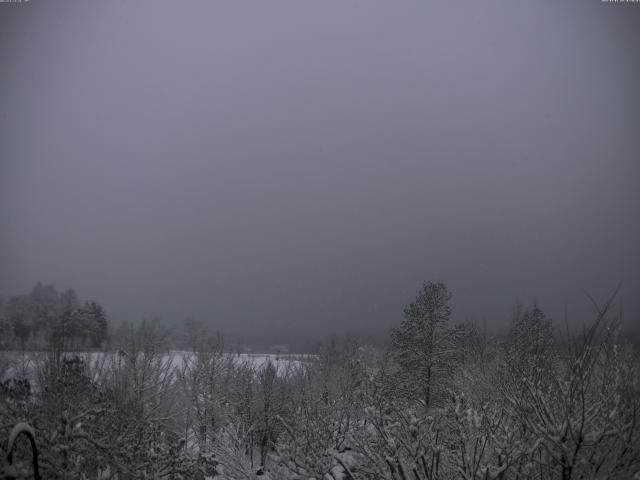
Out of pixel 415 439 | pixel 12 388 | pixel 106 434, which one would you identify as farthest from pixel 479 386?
pixel 12 388

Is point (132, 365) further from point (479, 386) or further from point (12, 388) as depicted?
point (479, 386)

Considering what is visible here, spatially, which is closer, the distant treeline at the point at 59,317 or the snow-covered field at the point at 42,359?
the snow-covered field at the point at 42,359

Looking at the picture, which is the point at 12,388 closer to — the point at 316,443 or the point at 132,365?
the point at 316,443

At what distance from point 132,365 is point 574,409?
24446 mm


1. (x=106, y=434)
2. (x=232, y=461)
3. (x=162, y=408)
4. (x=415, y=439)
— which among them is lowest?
(x=162, y=408)

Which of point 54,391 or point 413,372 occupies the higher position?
point 54,391

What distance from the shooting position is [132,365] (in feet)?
80.9

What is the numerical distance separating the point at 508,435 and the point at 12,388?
41.2 feet

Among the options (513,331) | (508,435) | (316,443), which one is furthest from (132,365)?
(513,331)

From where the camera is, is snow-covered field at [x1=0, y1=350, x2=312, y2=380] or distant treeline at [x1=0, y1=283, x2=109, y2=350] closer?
snow-covered field at [x1=0, y1=350, x2=312, y2=380]

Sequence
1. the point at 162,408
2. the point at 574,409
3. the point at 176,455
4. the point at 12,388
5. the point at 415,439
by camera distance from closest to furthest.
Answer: the point at 574,409 < the point at 415,439 < the point at 12,388 < the point at 176,455 < the point at 162,408

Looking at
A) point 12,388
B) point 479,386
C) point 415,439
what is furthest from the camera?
point 479,386

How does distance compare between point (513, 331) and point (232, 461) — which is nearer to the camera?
point (232, 461)

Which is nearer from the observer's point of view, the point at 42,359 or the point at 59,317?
the point at 42,359
